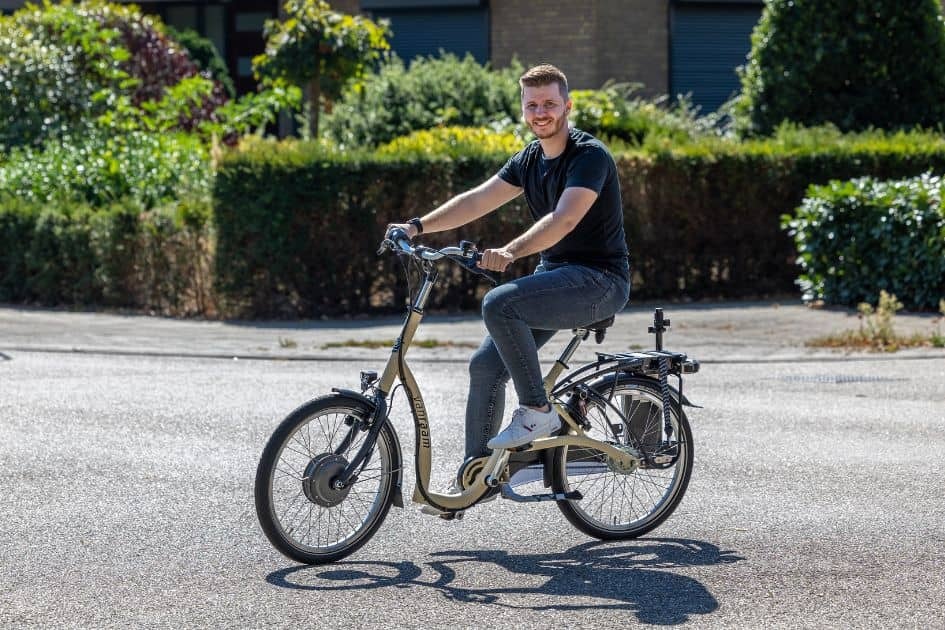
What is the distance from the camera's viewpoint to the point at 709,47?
83.6 feet

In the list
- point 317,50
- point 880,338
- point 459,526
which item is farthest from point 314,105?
point 459,526

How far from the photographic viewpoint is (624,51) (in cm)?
2481

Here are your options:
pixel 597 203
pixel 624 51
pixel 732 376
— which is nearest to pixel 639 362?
pixel 597 203

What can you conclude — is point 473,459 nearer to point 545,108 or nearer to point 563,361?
point 563,361

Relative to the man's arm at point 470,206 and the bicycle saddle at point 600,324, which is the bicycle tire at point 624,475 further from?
the man's arm at point 470,206

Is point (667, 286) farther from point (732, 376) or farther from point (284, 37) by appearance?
point (284, 37)

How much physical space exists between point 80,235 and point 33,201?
1.46 meters

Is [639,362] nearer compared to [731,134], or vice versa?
[639,362]

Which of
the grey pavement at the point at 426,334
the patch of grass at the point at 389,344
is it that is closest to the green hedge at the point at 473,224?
the grey pavement at the point at 426,334

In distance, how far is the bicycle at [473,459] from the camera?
5.41 m

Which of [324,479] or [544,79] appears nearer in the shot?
[324,479]

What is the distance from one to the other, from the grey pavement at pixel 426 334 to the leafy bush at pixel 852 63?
4.06m

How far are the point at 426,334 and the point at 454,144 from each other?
106 inches

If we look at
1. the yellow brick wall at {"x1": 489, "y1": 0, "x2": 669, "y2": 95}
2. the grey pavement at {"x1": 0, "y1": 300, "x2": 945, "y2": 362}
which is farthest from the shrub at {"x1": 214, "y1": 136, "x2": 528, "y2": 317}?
the yellow brick wall at {"x1": 489, "y1": 0, "x2": 669, "y2": 95}
